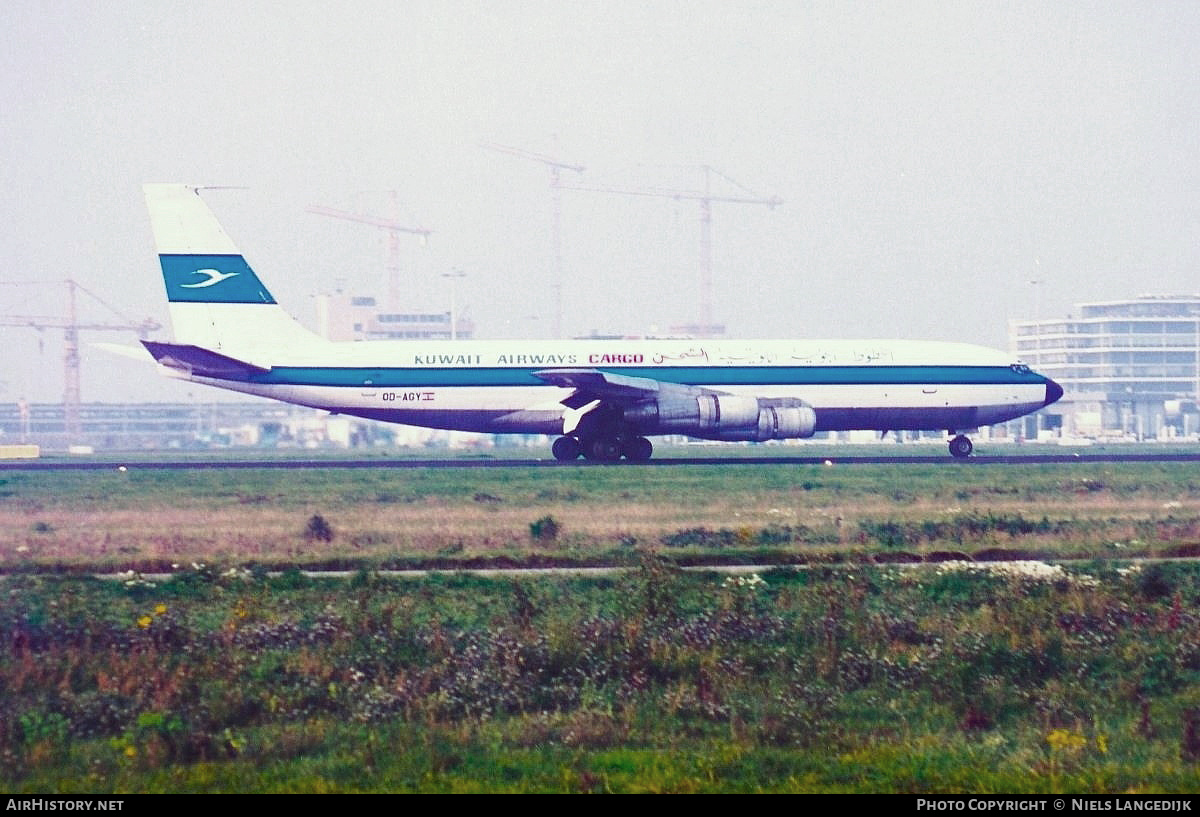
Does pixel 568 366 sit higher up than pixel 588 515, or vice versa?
pixel 568 366

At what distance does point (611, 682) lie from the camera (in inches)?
630

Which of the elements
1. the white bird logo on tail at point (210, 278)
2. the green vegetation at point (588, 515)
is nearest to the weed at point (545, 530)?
the green vegetation at point (588, 515)

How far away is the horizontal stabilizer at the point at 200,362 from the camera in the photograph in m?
44.6

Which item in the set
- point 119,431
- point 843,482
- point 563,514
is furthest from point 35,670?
point 119,431

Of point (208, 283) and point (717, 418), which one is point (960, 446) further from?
point (208, 283)

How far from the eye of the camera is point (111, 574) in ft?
73.4

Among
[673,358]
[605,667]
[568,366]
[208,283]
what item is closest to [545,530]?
[605,667]

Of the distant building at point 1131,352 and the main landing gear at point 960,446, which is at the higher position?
the distant building at point 1131,352

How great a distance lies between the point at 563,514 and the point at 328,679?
16.2m

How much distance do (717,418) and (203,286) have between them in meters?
16.9

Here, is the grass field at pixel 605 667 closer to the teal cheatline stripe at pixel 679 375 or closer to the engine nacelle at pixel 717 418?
the engine nacelle at pixel 717 418

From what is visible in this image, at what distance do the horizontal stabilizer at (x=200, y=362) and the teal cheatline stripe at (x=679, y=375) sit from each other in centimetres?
43

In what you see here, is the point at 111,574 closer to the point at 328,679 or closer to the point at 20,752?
the point at 328,679

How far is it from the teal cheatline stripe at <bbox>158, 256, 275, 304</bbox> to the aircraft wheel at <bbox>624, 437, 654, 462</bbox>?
40.4 feet
